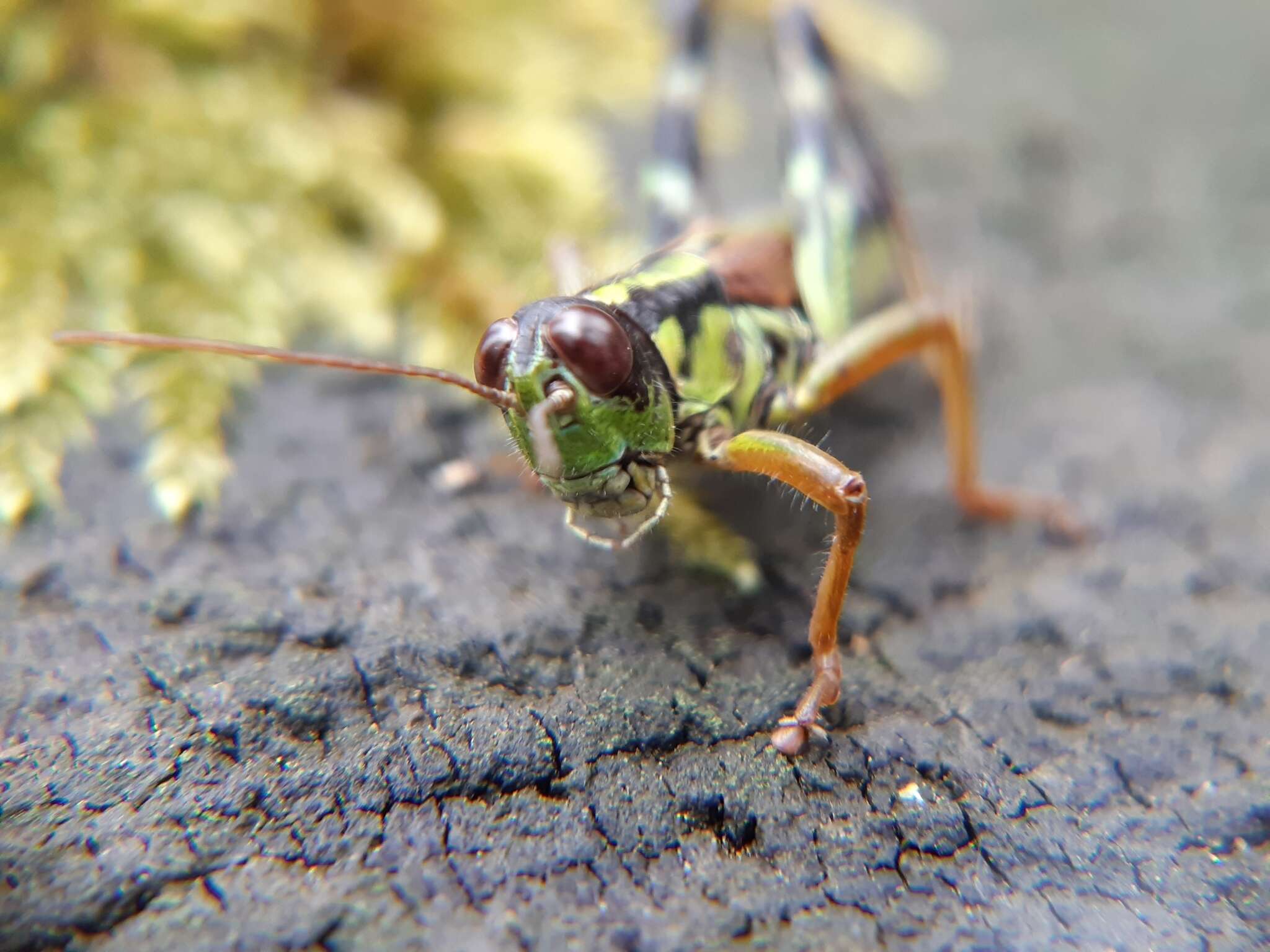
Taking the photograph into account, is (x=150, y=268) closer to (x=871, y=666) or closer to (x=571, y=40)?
(x=571, y=40)

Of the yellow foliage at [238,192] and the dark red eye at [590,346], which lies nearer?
the dark red eye at [590,346]

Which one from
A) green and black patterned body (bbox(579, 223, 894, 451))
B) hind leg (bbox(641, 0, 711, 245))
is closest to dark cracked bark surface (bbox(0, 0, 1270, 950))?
green and black patterned body (bbox(579, 223, 894, 451))

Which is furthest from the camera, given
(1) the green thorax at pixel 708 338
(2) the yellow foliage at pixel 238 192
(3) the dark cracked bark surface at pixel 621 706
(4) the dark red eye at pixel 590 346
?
(2) the yellow foliage at pixel 238 192

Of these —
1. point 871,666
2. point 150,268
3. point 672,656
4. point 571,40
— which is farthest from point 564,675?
point 571,40

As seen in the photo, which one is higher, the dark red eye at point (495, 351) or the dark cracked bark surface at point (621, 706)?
the dark red eye at point (495, 351)

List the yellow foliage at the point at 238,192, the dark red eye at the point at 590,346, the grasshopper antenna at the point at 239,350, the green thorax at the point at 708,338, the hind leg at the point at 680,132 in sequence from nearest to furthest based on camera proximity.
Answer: the grasshopper antenna at the point at 239,350 < the dark red eye at the point at 590,346 < the green thorax at the point at 708,338 < the yellow foliage at the point at 238,192 < the hind leg at the point at 680,132

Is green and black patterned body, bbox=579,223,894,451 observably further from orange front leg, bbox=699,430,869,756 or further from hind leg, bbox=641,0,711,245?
hind leg, bbox=641,0,711,245

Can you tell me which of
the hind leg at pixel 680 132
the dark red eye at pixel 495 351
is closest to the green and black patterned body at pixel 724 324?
the dark red eye at pixel 495 351

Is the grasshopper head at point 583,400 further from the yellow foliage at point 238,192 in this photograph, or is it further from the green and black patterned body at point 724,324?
the yellow foliage at point 238,192
